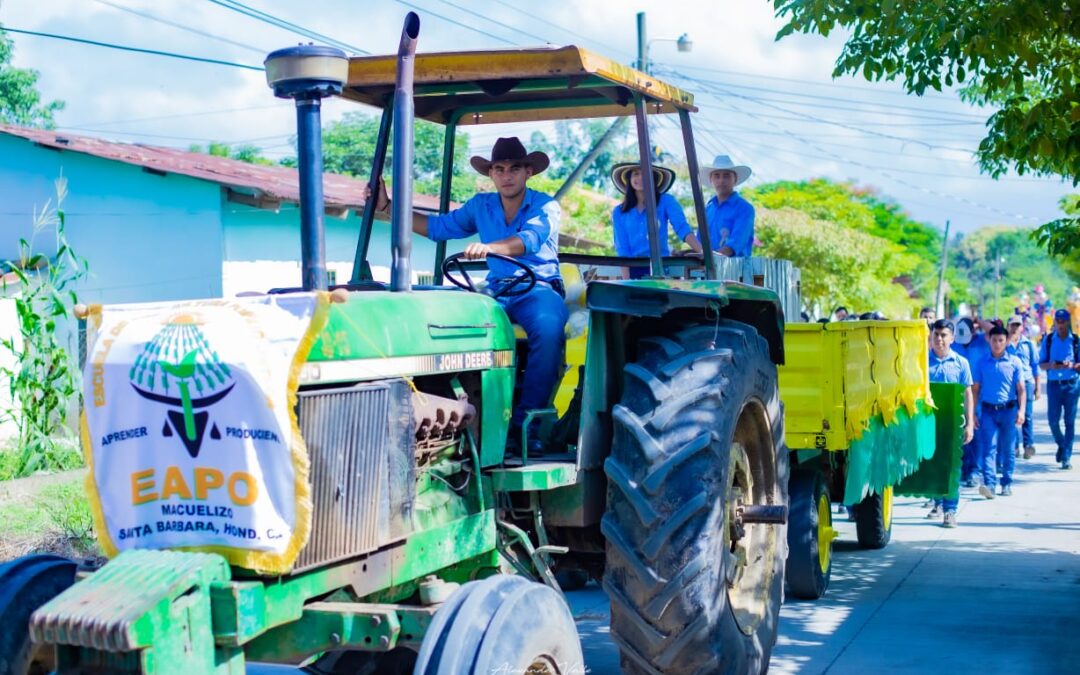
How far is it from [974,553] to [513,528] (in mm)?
6013

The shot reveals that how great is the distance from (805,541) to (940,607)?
90 centimetres

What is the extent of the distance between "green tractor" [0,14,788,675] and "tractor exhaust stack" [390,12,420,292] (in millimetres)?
11

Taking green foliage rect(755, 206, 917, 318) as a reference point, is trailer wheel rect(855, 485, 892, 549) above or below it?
below

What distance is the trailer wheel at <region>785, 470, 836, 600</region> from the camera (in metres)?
7.93

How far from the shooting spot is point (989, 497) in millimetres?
12781

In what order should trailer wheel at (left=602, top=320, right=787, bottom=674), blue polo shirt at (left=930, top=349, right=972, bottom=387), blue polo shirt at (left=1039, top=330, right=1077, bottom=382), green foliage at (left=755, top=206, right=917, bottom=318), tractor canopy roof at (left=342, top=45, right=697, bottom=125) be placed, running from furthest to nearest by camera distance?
green foliage at (left=755, top=206, right=917, bottom=318) < blue polo shirt at (left=1039, top=330, right=1077, bottom=382) < blue polo shirt at (left=930, top=349, right=972, bottom=387) < tractor canopy roof at (left=342, top=45, right=697, bottom=125) < trailer wheel at (left=602, top=320, right=787, bottom=674)

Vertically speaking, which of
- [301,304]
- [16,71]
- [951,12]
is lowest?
[301,304]

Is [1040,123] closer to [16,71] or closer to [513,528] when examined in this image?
[513,528]

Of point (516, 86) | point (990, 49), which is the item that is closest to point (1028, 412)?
point (990, 49)

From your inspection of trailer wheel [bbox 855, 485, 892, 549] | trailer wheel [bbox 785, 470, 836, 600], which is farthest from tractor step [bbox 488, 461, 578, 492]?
trailer wheel [bbox 855, 485, 892, 549]

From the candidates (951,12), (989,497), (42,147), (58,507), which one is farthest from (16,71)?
(951,12)

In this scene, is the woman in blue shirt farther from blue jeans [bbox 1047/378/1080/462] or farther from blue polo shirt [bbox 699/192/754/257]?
blue jeans [bbox 1047/378/1080/462]

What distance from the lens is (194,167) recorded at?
1822 cm

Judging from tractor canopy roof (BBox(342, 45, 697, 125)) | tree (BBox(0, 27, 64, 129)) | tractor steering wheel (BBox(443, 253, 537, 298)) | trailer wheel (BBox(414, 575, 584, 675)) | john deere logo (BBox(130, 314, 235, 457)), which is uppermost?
tree (BBox(0, 27, 64, 129))
